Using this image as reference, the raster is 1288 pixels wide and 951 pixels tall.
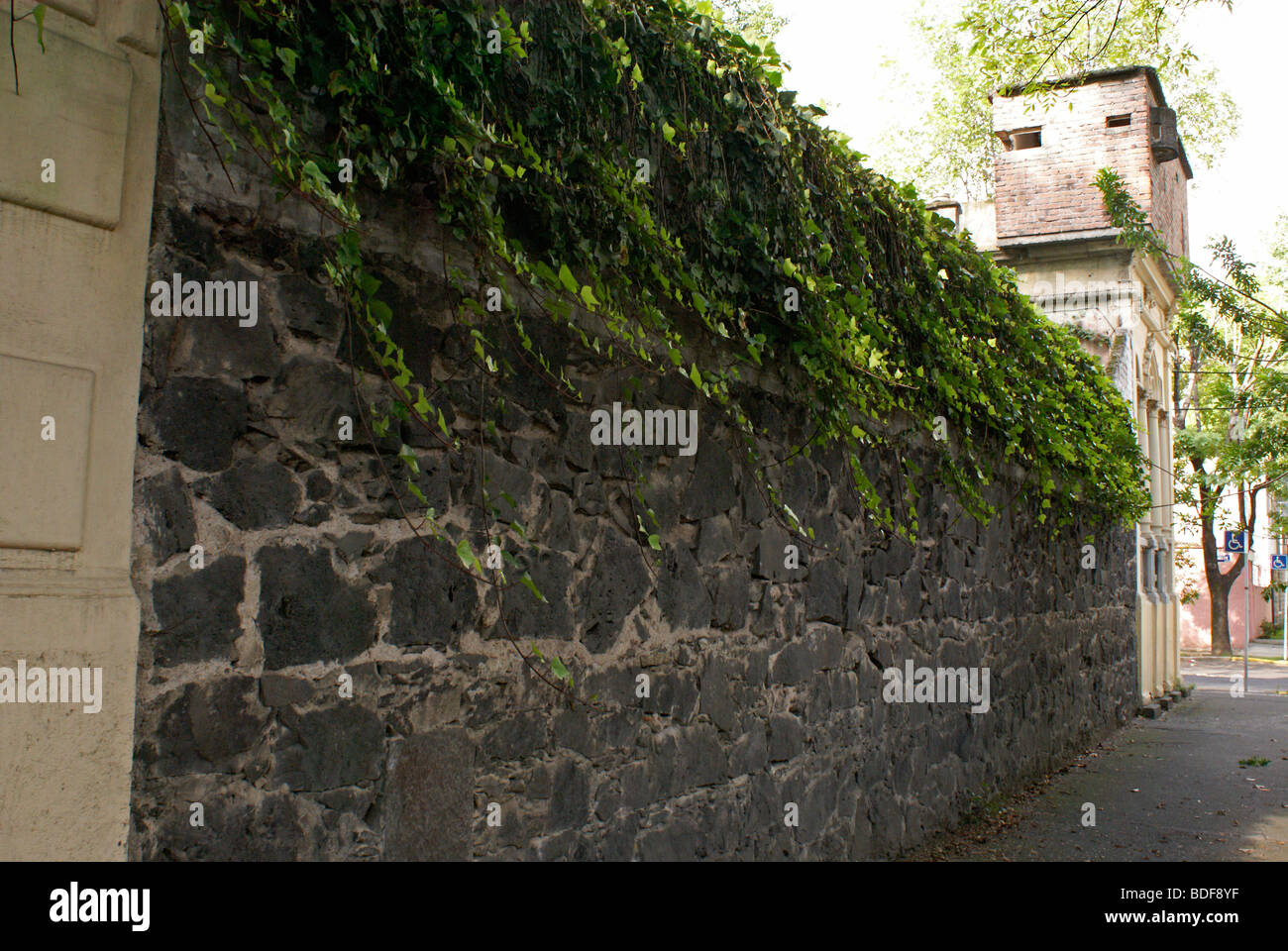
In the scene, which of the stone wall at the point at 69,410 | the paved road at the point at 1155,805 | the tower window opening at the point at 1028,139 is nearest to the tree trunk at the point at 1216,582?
the tower window opening at the point at 1028,139

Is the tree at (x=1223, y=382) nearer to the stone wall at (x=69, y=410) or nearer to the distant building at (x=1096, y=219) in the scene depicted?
the distant building at (x=1096, y=219)

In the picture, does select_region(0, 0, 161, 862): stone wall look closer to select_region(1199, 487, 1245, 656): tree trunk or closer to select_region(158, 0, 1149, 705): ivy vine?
select_region(158, 0, 1149, 705): ivy vine

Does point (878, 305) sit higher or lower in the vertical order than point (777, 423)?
higher

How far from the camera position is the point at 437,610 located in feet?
10.3

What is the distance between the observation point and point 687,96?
172 inches

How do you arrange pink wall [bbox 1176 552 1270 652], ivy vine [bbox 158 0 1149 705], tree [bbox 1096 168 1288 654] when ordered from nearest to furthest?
ivy vine [bbox 158 0 1149 705] < tree [bbox 1096 168 1288 654] < pink wall [bbox 1176 552 1270 652]

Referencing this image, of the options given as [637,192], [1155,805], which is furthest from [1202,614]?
[637,192]

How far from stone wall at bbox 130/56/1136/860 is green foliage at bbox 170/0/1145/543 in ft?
0.48

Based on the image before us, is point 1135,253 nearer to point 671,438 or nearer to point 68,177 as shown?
point 671,438

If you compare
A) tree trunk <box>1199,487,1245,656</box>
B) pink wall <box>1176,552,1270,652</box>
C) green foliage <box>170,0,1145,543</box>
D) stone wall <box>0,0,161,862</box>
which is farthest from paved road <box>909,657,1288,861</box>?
pink wall <box>1176,552,1270,652</box>

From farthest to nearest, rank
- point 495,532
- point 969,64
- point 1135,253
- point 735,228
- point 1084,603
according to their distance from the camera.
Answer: point 969,64, point 1135,253, point 1084,603, point 735,228, point 495,532

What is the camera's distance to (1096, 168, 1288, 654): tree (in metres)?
8.86

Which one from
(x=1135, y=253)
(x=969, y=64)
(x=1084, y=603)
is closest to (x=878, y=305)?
(x=1084, y=603)

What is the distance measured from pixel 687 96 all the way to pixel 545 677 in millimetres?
2358
